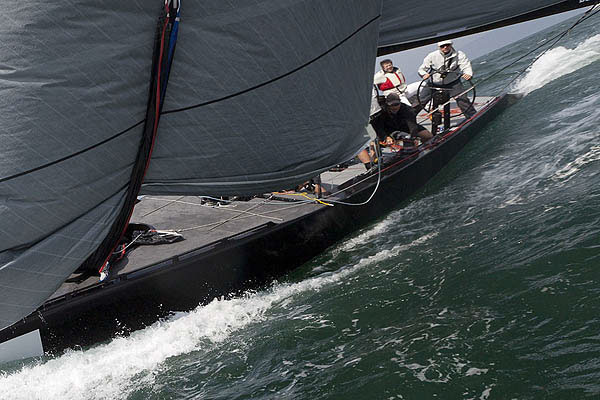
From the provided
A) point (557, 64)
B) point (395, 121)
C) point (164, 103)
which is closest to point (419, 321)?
point (164, 103)

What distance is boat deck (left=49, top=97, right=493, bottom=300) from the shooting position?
20.3ft

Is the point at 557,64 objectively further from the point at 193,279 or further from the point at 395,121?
the point at 193,279

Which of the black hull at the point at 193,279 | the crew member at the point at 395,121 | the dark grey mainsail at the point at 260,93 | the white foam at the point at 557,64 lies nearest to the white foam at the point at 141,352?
the black hull at the point at 193,279

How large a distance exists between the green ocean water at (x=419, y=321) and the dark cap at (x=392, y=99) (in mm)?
1403

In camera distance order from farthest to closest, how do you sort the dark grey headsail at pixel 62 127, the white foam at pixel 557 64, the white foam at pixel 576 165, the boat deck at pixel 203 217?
the white foam at pixel 557 64 < the white foam at pixel 576 165 < the boat deck at pixel 203 217 < the dark grey headsail at pixel 62 127

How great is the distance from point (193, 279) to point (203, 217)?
1420 millimetres

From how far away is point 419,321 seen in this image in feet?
15.2

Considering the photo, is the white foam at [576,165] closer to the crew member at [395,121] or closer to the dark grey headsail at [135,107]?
the crew member at [395,121]

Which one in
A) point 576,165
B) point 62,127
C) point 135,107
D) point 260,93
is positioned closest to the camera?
point 62,127

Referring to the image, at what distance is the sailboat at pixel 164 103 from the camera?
3158 mm

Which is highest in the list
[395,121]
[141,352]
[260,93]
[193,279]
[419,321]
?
[260,93]

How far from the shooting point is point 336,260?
6.85m

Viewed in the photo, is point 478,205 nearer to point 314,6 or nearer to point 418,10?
point 418,10

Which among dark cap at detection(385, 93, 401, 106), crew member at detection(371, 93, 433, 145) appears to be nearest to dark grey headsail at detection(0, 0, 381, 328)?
dark cap at detection(385, 93, 401, 106)
